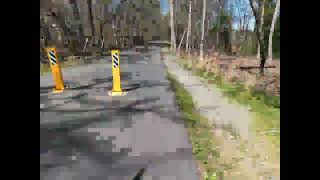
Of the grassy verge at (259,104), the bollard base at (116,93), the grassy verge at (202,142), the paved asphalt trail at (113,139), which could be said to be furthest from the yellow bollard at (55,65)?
the grassy verge at (259,104)

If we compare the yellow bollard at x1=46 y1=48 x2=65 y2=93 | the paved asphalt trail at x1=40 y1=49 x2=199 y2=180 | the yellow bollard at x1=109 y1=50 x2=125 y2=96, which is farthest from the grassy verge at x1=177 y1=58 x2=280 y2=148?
the yellow bollard at x1=46 y1=48 x2=65 y2=93

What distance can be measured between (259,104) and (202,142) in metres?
4.53

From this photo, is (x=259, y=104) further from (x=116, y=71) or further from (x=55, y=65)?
(x=55, y=65)

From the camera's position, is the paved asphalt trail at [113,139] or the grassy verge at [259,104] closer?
the paved asphalt trail at [113,139]

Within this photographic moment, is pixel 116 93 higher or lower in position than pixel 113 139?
higher

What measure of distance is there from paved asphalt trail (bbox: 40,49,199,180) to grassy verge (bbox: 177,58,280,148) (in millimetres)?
1540

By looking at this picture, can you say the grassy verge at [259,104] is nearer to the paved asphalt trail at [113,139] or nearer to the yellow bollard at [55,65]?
the paved asphalt trail at [113,139]

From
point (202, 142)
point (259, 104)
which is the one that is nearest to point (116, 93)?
point (259, 104)

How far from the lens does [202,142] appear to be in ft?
21.2

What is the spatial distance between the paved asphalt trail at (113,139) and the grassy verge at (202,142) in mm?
139

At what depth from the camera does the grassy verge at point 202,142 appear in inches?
203

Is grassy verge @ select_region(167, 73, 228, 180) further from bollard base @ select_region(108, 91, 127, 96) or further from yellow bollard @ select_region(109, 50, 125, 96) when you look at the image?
yellow bollard @ select_region(109, 50, 125, 96)
